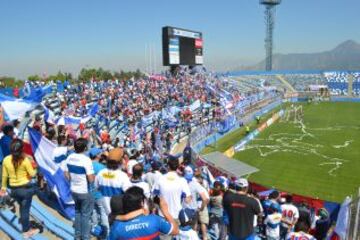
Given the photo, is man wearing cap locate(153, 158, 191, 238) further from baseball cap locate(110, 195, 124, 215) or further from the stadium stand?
the stadium stand

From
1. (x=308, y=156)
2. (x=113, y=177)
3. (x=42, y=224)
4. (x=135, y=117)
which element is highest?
(x=113, y=177)

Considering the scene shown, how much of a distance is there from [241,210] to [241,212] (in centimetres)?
4

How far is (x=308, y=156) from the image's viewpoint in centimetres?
2864

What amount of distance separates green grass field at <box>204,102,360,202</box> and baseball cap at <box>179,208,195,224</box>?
14081 millimetres

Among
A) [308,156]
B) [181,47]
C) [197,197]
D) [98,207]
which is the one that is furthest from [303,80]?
[98,207]

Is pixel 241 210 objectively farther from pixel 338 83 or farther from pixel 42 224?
pixel 338 83

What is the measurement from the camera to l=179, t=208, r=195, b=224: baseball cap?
7.02 metres

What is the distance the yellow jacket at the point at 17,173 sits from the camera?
23.2ft

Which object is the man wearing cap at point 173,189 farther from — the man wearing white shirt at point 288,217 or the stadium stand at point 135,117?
the man wearing white shirt at point 288,217

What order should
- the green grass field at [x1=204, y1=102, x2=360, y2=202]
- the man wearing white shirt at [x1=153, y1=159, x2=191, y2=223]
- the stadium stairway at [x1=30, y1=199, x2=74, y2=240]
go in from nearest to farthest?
the man wearing white shirt at [x1=153, y1=159, x2=191, y2=223] → the stadium stairway at [x1=30, y1=199, x2=74, y2=240] → the green grass field at [x1=204, y1=102, x2=360, y2=202]

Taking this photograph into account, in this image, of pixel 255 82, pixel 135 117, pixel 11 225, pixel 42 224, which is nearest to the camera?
pixel 11 225

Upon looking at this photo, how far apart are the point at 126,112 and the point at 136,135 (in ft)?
13.2

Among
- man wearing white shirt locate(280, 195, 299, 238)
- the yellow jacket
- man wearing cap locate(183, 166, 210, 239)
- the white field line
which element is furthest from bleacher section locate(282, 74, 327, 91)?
the yellow jacket

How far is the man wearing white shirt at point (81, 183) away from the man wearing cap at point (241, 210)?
2580mm
